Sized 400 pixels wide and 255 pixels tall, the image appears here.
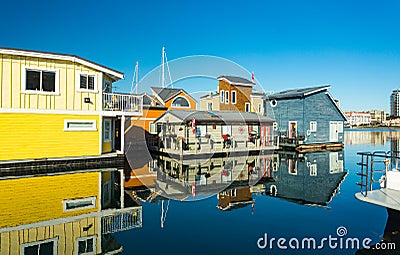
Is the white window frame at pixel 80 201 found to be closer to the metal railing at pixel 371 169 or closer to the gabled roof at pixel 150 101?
the metal railing at pixel 371 169

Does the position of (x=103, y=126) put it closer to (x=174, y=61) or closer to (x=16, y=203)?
(x=174, y=61)

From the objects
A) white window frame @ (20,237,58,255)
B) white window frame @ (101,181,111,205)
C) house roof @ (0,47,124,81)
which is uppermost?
house roof @ (0,47,124,81)

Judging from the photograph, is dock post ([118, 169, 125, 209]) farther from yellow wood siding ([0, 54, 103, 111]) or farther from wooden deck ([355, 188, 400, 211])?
wooden deck ([355, 188, 400, 211])

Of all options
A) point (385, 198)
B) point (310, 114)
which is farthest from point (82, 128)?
point (310, 114)

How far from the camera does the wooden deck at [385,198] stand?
584 cm

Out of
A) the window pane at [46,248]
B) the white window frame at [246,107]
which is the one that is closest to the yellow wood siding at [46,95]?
the window pane at [46,248]

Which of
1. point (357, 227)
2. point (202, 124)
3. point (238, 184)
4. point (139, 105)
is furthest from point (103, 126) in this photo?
point (357, 227)

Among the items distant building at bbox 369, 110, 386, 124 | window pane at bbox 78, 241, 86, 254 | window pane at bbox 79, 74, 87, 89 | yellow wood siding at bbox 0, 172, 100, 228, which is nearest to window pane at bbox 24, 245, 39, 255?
window pane at bbox 78, 241, 86, 254

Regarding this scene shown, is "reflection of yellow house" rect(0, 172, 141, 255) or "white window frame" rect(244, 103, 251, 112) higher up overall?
"white window frame" rect(244, 103, 251, 112)

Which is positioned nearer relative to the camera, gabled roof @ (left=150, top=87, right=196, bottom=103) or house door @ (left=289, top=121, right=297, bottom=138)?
house door @ (left=289, top=121, right=297, bottom=138)

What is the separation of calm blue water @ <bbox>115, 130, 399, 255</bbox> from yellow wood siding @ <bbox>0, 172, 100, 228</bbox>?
215 centimetres

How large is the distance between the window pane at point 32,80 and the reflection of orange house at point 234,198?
10603 mm

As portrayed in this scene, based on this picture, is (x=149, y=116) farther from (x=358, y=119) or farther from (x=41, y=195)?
(x=358, y=119)

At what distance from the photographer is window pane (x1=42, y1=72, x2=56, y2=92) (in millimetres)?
14477
